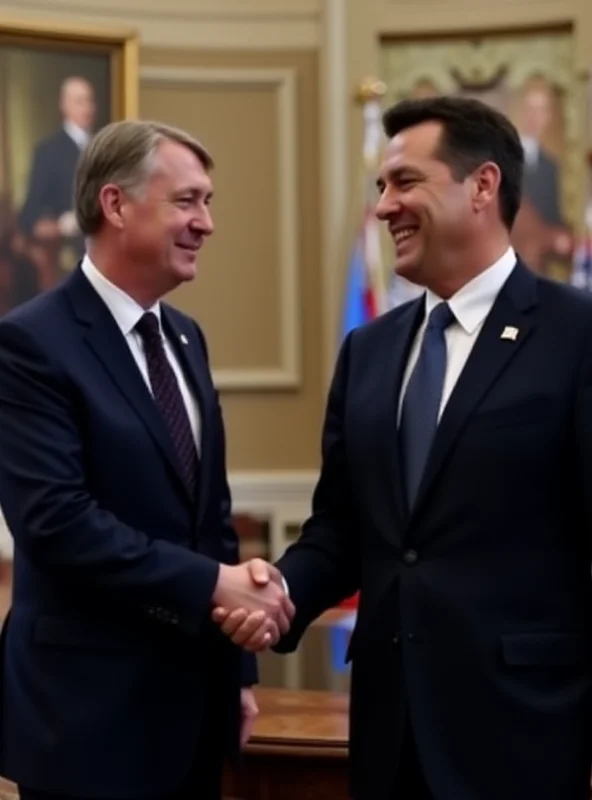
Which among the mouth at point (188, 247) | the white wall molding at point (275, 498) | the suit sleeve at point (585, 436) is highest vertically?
the mouth at point (188, 247)

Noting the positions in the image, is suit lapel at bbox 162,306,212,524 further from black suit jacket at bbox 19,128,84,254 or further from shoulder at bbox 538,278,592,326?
black suit jacket at bbox 19,128,84,254

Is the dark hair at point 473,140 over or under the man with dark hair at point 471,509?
over

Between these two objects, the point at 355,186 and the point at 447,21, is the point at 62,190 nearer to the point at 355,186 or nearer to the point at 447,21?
the point at 355,186

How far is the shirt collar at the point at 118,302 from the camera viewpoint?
2.37 m

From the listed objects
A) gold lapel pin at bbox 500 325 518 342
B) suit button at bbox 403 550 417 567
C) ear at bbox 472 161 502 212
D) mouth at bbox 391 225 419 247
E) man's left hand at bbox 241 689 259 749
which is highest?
ear at bbox 472 161 502 212

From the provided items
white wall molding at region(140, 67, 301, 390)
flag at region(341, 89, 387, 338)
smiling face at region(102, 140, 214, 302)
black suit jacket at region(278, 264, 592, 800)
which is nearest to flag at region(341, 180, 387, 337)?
flag at region(341, 89, 387, 338)

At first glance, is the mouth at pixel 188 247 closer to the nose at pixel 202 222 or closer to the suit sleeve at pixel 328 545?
the nose at pixel 202 222

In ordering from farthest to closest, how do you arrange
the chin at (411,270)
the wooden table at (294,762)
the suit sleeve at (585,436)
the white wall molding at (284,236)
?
the white wall molding at (284,236)
the wooden table at (294,762)
the chin at (411,270)
the suit sleeve at (585,436)

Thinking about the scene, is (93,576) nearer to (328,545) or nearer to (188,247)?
(328,545)

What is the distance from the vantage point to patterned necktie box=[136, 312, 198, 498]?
2.34 m

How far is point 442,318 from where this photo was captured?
2.29 m

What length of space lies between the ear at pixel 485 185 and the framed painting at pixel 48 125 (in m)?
3.83

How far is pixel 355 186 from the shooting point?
20.3ft

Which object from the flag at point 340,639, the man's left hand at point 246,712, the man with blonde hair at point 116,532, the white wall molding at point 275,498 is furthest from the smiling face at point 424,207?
the white wall molding at point 275,498
